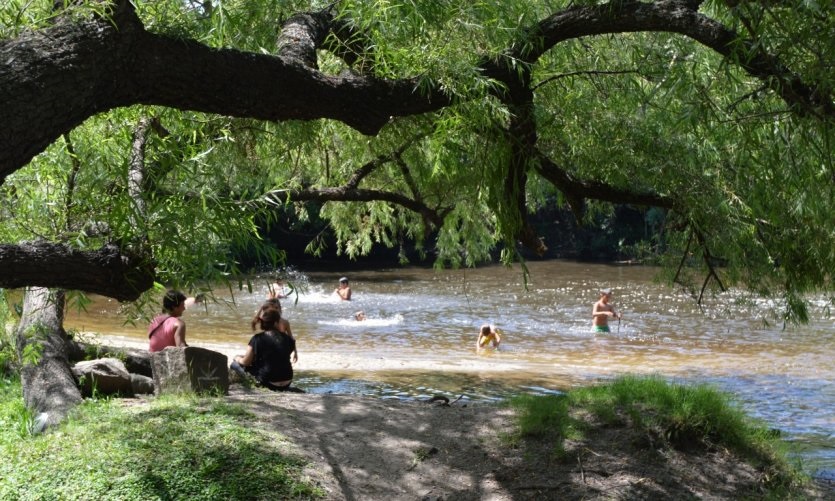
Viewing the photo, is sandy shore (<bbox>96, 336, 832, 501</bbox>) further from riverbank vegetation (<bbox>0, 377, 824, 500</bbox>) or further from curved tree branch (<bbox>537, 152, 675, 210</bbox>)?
curved tree branch (<bbox>537, 152, 675, 210</bbox>)

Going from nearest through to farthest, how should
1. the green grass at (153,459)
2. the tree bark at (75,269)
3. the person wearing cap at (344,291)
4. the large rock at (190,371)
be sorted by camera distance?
the tree bark at (75,269) < the green grass at (153,459) < the large rock at (190,371) < the person wearing cap at (344,291)

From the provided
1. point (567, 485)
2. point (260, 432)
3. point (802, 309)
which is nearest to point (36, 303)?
point (260, 432)

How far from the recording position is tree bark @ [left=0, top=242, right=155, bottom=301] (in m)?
3.55

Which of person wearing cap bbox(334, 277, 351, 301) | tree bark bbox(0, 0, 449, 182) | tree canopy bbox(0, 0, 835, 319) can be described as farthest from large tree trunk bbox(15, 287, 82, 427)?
person wearing cap bbox(334, 277, 351, 301)

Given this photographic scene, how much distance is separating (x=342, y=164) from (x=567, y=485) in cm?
457

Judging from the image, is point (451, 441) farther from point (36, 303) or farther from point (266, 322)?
point (36, 303)

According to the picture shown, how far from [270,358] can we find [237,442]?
9.66ft

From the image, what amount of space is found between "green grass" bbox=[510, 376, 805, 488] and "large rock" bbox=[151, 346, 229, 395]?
2496mm

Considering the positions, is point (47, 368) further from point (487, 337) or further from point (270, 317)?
point (487, 337)

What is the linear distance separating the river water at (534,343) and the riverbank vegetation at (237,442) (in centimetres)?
90

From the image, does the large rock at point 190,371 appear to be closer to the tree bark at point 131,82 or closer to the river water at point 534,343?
the river water at point 534,343

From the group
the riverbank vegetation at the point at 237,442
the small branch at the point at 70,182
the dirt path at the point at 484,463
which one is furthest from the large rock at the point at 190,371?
the small branch at the point at 70,182

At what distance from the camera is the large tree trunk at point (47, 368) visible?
668cm

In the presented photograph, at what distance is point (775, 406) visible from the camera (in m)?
11.7
